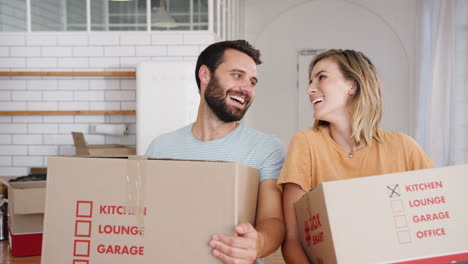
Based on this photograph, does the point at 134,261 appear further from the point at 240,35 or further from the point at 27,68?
the point at 240,35

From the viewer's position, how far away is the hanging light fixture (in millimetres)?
4492

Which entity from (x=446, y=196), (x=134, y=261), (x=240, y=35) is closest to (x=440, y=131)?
(x=240, y=35)

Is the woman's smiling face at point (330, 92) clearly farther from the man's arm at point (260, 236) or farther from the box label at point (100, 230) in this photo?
the box label at point (100, 230)

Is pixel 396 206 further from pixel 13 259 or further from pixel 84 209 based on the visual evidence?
pixel 13 259

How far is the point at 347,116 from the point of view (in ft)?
5.63

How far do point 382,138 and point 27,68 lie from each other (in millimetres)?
3669

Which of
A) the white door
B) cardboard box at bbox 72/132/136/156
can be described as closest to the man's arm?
cardboard box at bbox 72/132/136/156

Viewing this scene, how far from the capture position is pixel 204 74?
200 cm

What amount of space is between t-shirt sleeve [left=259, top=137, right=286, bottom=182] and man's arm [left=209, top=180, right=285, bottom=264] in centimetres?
3

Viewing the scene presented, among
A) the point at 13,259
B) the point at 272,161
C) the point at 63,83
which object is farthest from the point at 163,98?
the point at 272,161

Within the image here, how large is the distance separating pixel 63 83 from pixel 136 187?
3.58 m

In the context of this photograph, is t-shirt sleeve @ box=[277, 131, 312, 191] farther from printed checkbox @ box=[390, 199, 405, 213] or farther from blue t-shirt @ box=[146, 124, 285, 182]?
printed checkbox @ box=[390, 199, 405, 213]

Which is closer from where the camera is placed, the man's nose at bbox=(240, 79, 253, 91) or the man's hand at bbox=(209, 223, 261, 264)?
the man's hand at bbox=(209, 223, 261, 264)

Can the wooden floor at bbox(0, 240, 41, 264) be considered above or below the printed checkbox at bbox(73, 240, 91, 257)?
below
